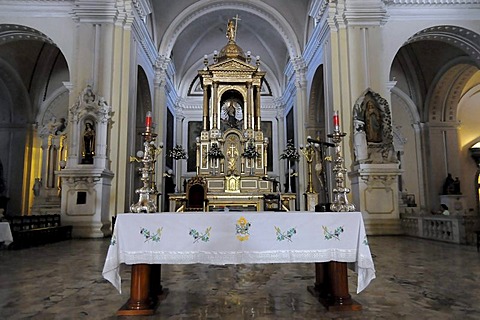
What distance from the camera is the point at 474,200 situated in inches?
505

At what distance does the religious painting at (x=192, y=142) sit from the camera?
55.7 feet

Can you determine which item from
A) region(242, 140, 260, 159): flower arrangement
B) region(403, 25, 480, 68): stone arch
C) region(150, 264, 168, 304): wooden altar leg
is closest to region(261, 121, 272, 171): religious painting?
region(242, 140, 260, 159): flower arrangement

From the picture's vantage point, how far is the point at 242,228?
2.55 meters

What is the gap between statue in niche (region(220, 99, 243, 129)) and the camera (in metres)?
14.3

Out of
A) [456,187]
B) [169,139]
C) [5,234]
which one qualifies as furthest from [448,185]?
[5,234]

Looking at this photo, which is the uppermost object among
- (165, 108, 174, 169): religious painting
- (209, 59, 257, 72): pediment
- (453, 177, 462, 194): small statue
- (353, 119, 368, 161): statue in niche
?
(209, 59, 257, 72): pediment

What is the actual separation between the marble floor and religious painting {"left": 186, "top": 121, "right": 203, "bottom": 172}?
474 inches

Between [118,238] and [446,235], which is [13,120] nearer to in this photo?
[118,238]

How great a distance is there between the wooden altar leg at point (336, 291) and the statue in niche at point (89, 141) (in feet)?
21.8

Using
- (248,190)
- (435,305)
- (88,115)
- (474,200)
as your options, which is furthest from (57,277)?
(474,200)

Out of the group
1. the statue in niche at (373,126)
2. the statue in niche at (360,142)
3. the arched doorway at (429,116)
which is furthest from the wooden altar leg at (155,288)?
the arched doorway at (429,116)

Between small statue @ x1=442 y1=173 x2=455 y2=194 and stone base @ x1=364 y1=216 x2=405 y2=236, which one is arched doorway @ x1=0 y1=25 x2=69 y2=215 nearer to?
stone base @ x1=364 y1=216 x2=405 y2=236

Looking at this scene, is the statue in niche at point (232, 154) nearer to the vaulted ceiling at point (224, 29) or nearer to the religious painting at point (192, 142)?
the vaulted ceiling at point (224, 29)

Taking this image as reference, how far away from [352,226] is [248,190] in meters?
8.65
